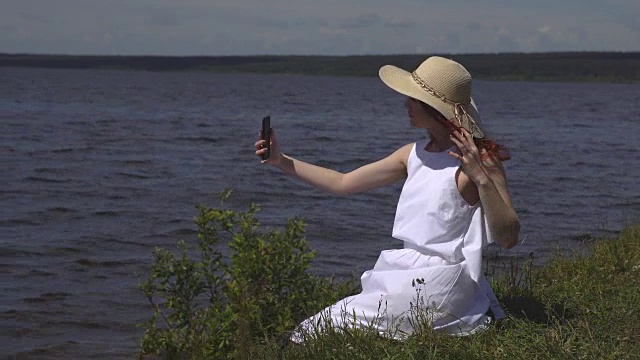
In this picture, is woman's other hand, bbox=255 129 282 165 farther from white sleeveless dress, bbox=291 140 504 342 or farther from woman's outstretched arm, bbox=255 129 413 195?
white sleeveless dress, bbox=291 140 504 342

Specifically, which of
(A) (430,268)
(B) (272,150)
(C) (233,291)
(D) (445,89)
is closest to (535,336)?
(A) (430,268)

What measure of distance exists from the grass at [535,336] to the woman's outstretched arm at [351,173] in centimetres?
93

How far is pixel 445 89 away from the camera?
525 centimetres

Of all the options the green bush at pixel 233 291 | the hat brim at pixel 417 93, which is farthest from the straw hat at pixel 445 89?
the green bush at pixel 233 291

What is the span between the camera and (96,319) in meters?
9.48

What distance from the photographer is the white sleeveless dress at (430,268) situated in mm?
5156

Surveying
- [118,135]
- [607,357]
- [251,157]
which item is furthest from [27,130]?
[607,357]

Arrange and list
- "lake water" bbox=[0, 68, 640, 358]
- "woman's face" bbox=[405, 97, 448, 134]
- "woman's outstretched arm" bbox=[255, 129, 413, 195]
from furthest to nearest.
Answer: "lake water" bbox=[0, 68, 640, 358], "woman's outstretched arm" bbox=[255, 129, 413, 195], "woman's face" bbox=[405, 97, 448, 134]

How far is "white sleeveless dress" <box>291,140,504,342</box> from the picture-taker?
16.9ft

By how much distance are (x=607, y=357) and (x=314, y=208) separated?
37.0 ft

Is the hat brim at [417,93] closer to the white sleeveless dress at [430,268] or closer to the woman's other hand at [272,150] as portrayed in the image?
the white sleeveless dress at [430,268]

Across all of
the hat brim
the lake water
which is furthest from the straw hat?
the lake water

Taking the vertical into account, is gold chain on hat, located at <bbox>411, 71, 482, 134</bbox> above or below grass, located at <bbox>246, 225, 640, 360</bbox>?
above

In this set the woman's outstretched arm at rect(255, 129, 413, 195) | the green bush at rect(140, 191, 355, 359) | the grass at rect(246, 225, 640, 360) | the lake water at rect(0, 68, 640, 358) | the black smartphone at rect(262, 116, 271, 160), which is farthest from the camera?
the lake water at rect(0, 68, 640, 358)
